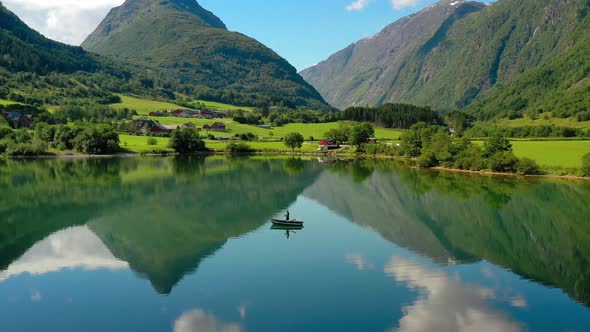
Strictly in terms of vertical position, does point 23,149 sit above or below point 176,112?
below

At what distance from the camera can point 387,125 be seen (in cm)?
17825

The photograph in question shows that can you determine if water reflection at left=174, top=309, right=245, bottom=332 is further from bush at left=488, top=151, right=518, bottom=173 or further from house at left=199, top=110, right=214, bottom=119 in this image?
house at left=199, top=110, right=214, bottom=119

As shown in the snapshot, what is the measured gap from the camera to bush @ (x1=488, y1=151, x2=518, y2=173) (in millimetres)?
82938

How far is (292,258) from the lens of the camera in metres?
32.3

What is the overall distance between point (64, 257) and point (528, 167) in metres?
73.0

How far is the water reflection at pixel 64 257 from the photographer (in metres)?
29.7

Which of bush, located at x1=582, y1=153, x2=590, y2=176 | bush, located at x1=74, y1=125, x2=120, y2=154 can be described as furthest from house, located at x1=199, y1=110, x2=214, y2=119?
bush, located at x1=582, y1=153, x2=590, y2=176

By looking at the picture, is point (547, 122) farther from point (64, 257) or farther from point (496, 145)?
point (64, 257)

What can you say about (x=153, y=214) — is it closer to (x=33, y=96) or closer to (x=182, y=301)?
(x=182, y=301)

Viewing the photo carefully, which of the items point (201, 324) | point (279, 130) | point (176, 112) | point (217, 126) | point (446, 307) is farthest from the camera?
point (176, 112)

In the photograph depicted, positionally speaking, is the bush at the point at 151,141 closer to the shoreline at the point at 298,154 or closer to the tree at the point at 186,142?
the tree at the point at 186,142

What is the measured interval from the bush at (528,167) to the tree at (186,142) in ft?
252

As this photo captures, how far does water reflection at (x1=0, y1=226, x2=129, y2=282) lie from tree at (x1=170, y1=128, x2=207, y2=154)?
8471 cm

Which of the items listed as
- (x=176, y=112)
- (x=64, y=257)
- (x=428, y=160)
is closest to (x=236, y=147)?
(x=428, y=160)
